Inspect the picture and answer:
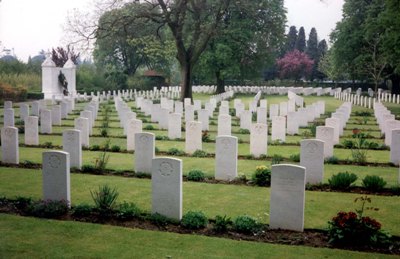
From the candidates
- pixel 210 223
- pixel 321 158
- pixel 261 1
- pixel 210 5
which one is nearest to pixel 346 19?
pixel 261 1

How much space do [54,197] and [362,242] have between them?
5.87 metres

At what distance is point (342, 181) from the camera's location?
37.3ft

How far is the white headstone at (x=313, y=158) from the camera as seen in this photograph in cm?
1153

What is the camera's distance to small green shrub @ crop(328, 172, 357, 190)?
11.3 m

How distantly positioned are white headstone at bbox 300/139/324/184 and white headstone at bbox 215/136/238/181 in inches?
68.7

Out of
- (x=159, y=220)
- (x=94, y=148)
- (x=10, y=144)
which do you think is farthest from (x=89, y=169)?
(x=159, y=220)

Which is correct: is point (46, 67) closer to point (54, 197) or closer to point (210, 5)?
point (210, 5)

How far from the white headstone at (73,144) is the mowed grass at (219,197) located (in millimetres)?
733

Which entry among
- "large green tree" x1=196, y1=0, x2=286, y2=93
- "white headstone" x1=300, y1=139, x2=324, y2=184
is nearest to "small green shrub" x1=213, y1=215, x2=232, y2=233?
"white headstone" x1=300, y1=139, x2=324, y2=184

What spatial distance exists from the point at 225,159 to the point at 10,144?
6.29 m

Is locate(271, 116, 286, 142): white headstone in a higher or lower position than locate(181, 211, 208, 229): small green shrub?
higher

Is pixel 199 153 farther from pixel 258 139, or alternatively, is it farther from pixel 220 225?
pixel 220 225

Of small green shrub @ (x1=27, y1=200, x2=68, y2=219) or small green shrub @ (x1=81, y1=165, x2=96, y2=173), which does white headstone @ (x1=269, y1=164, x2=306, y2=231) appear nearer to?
small green shrub @ (x1=27, y1=200, x2=68, y2=219)

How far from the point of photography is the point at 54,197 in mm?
9414
